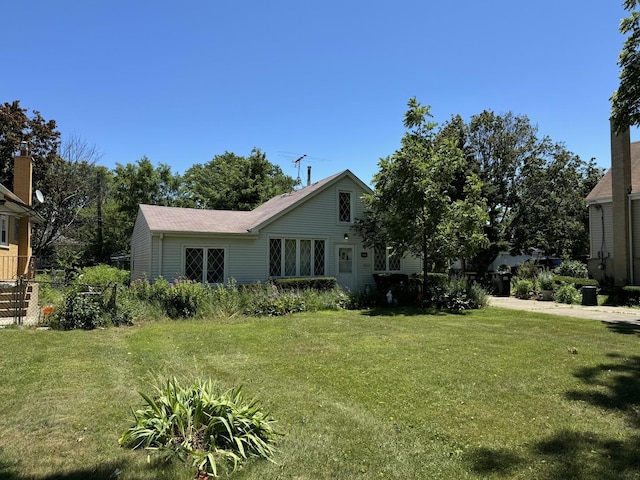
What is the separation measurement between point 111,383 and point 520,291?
62.4 ft

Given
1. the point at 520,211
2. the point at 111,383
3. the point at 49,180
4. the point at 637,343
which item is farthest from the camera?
the point at 520,211

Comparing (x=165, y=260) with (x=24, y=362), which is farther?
(x=165, y=260)

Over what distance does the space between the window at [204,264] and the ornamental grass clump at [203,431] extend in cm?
1233

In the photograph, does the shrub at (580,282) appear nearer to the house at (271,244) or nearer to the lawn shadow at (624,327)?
the house at (271,244)

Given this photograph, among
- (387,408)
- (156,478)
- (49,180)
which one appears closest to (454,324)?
(387,408)

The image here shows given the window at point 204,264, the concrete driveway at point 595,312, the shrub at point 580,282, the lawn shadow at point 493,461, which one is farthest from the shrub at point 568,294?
the lawn shadow at point 493,461

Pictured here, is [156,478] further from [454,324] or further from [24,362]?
[454,324]

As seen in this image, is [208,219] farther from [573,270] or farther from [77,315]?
[573,270]

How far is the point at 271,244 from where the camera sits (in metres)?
17.5

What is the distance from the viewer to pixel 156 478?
10.6ft

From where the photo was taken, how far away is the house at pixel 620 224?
17969mm

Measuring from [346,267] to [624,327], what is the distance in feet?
34.7

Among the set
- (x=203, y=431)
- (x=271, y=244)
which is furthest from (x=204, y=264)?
(x=203, y=431)

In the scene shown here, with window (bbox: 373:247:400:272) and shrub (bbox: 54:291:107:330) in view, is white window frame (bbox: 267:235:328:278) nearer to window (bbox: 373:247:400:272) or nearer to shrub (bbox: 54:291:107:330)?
window (bbox: 373:247:400:272)
